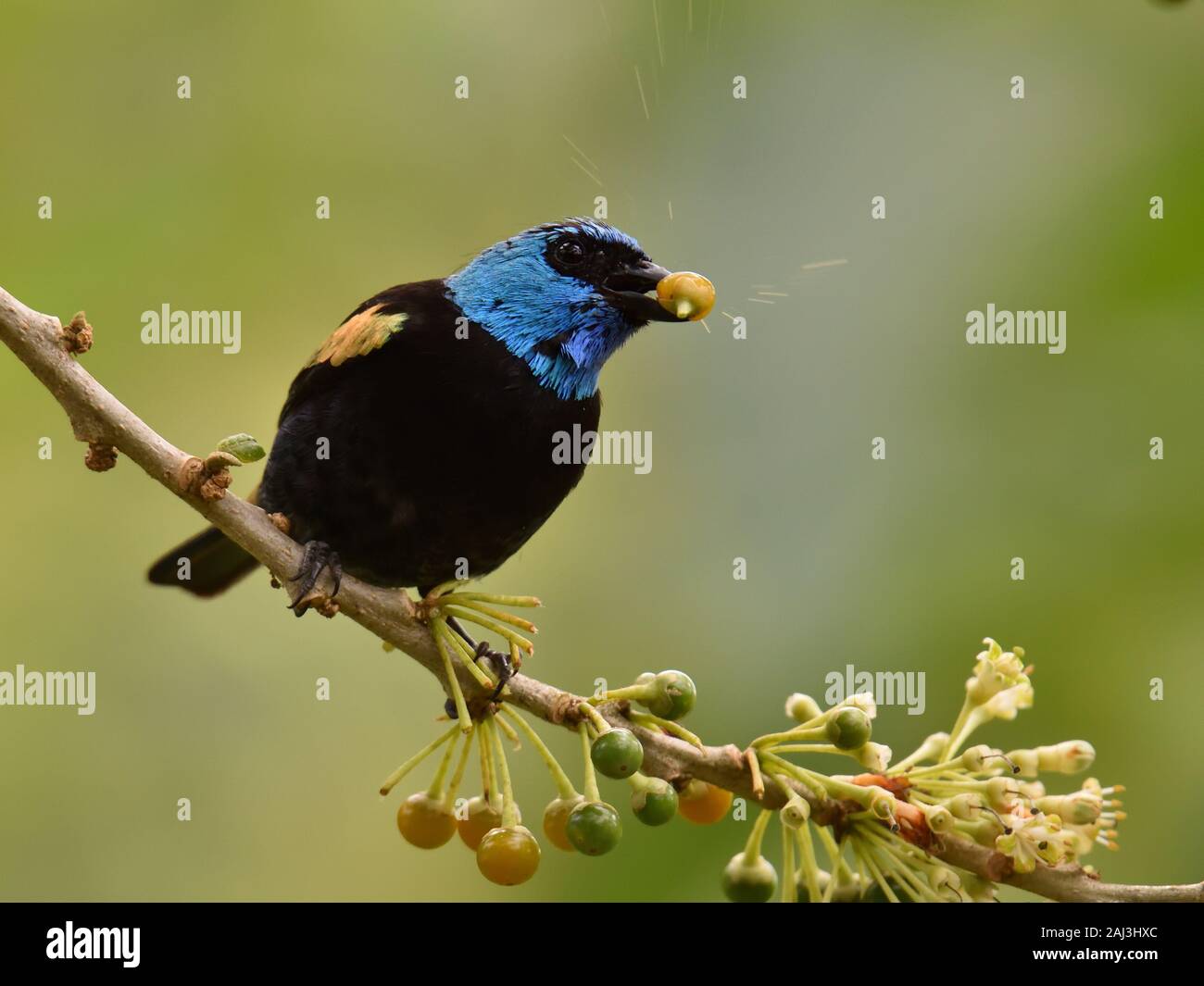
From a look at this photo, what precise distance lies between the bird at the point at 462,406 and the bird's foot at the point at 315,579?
0.08 feet

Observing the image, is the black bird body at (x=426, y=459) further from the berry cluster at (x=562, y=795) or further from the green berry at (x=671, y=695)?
the green berry at (x=671, y=695)

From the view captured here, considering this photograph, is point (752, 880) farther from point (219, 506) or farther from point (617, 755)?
point (219, 506)

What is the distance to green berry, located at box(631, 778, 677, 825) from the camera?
7.97ft

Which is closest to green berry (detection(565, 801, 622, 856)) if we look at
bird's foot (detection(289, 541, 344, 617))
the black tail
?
bird's foot (detection(289, 541, 344, 617))

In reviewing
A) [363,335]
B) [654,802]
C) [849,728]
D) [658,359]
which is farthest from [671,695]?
[658,359]

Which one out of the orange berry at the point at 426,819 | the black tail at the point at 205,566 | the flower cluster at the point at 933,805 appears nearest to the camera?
the flower cluster at the point at 933,805

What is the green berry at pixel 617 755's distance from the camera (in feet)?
7.59

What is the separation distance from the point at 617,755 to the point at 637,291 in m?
1.65

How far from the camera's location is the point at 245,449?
245 cm

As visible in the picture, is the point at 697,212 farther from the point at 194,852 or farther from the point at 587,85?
the point at 194,852

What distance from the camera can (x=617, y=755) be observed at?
2.31 meters

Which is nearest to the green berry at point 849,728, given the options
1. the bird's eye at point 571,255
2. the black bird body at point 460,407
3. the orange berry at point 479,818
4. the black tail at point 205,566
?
the orange berry at point 479,818

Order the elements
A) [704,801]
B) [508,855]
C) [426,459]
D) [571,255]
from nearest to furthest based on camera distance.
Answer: [508,855] → [704,801] → [426,459] → [571,255]

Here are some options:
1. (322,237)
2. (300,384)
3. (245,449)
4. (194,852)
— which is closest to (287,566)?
(245,449)
